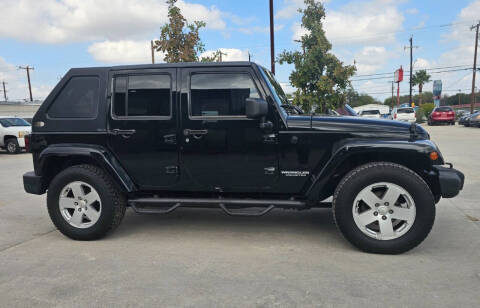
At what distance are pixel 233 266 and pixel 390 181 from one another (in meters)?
1.67

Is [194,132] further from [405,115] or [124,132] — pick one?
[405,115]

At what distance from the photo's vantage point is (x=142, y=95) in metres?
4.08

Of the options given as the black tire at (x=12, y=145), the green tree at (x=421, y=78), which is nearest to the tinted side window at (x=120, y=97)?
the black tire at (x=12, y=145)

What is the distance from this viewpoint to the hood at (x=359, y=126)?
3.66 m

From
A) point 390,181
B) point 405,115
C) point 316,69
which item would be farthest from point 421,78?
point 390,181

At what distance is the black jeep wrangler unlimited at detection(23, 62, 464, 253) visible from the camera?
3559 mm

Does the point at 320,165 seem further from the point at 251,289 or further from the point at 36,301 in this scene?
the point at 36,301

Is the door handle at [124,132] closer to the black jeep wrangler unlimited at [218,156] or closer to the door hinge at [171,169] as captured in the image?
the black jeep wrangler unlimited at [218,156]

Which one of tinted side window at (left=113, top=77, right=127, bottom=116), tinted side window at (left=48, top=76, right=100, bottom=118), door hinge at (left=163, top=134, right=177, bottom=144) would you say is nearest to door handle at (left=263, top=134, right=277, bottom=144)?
door hinge at (left=163, top=134, right=177, bottom=144)

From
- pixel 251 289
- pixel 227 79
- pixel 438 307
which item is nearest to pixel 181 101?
pixel 227 79

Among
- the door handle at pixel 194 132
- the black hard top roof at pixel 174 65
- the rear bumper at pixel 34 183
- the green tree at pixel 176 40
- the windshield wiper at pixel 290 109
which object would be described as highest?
the green tree at pixel 176 40

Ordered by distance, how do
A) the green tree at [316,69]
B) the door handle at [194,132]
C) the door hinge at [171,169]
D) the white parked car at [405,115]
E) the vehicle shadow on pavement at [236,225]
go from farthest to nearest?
the white parked car at [405,115]
the green tree at [316,69]
the vehicle shadow on pavement at [236,225]
the door hinge at [171,169]
the door handle at [194,132]

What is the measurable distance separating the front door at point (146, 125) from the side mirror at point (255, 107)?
850mm

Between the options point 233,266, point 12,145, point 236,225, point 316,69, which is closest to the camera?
point 233,266
